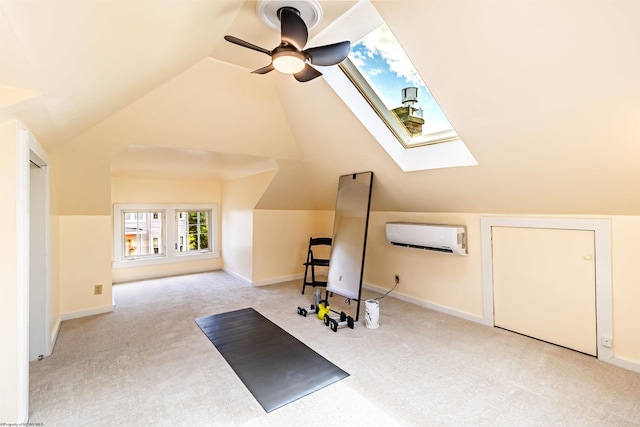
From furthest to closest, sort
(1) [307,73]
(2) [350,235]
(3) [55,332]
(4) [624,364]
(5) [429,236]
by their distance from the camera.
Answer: (2) [350,235] < (5) [429,236] < (3) [55,332] < (4) [624,364] < (1) [307,73]

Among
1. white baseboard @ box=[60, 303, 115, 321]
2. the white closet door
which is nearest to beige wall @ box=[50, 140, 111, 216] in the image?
white baseboard @ box=[60, 303, 115, 321]

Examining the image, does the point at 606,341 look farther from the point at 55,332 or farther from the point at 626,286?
the point at 55,332

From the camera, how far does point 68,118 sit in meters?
2.17

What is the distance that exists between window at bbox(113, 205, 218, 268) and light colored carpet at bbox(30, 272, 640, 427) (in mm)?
2151

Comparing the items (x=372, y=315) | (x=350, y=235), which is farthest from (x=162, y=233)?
(x=372, y=315)

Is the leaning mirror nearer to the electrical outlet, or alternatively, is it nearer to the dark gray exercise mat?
the dark gray exercise mat

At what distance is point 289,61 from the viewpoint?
1.77m

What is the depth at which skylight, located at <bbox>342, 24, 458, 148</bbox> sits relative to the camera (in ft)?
7.93

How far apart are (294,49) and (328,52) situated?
234mm

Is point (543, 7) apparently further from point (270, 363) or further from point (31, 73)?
point (270, 363)

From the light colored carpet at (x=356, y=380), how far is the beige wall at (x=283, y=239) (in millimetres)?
1688

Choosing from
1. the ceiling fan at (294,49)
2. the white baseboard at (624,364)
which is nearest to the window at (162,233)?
the ceiling fan at (294,49)

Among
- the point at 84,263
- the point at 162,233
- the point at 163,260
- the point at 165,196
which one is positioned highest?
the point at 165,196

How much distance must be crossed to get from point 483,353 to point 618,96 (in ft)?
7.11
